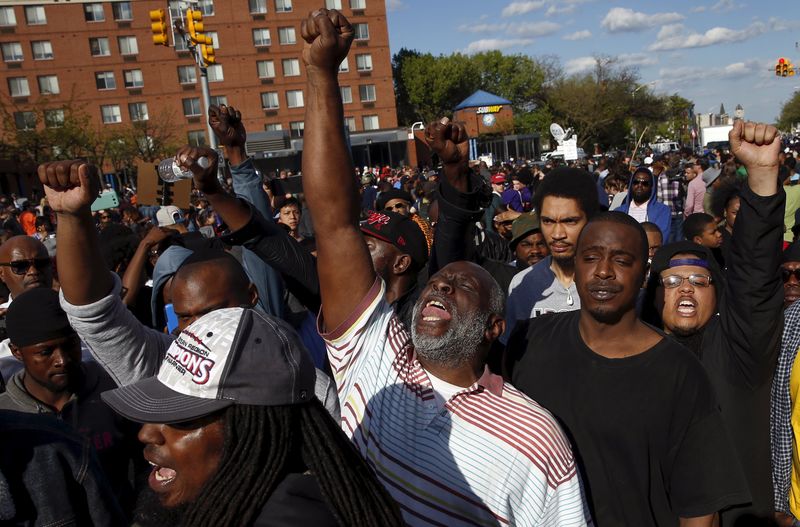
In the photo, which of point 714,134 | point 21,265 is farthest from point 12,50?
point 21,265

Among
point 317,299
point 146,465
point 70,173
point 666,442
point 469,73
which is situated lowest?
point 146,465

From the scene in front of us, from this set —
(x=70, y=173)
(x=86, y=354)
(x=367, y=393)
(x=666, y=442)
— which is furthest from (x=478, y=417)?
(x=86, y=354)

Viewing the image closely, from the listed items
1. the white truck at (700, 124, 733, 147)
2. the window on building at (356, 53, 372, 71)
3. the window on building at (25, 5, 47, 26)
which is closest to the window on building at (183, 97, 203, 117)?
the window on building at (25, 5, 47, 26)

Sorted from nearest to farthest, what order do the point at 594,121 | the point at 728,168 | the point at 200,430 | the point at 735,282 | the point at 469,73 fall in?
1. the point at 200,430
2. the point at 735,282
3. the point at 728,168
4. the point at 594,121
5. the point at 469,73

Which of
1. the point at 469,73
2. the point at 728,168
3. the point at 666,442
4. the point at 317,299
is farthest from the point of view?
the point at 469,73

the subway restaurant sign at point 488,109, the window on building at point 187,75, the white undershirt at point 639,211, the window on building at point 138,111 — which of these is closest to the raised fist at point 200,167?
the white undershirt at point 639,211

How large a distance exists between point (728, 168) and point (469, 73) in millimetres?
66664

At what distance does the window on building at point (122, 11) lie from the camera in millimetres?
53812

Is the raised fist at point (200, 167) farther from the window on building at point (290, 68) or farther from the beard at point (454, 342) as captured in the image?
the window on building at point (290, 68)

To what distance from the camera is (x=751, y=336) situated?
2.60 metres

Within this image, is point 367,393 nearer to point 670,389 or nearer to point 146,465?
point 670,389

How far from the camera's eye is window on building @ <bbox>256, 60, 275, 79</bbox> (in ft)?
188

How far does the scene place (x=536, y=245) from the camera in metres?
5.31

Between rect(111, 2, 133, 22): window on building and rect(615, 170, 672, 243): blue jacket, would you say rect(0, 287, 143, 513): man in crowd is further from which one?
rect(111, 2, 133, 22): window on building
